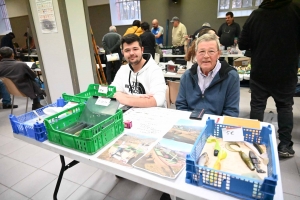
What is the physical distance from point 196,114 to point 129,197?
0.89m

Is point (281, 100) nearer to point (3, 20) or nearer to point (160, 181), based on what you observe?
point (160, 181)

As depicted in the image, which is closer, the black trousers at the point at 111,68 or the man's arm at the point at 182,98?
the man's arm at the point at 182,98

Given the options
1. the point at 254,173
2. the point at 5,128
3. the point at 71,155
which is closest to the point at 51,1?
the point at 5,128

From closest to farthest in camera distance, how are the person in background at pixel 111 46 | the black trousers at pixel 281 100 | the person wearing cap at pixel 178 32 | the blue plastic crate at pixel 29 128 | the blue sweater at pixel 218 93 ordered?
the blue plastic crate at pixel 29 128 < the blue sweater at pixel 218 93 < the black trousers at pixel 281 100 < the person in background at pixel 111 46 < the person wearing cap at pixel 178 32

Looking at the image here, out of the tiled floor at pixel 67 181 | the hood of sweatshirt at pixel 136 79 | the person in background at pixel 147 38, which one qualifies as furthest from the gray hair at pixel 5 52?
the hood of sweatshirt at pixel 136 79

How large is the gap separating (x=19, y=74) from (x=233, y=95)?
10.1ft

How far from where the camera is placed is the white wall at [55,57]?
261 cm

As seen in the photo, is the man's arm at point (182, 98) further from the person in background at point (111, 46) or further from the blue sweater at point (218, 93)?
the person in background at point (111, 46)

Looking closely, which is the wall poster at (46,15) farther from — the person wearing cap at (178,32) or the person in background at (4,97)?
the person wearing cap at (178,32)

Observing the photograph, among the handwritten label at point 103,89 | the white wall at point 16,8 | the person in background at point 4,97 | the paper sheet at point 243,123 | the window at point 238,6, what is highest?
the white wall at point 16,8

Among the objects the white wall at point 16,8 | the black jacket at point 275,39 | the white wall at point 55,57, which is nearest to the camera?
the black jacket at point 275,39

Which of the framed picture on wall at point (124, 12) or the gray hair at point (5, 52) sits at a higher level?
the framed picture on wall at point (124, 12)

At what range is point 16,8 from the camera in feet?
27.2

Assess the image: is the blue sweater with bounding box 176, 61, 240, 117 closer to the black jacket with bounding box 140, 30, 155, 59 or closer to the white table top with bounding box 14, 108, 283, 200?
the white table top with bounding box 14, 108, 283, 200
